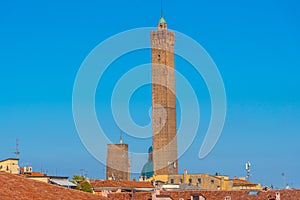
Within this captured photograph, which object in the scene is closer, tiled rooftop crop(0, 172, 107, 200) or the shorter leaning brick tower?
tiled rooftop crop(0, 172, 107, 200)

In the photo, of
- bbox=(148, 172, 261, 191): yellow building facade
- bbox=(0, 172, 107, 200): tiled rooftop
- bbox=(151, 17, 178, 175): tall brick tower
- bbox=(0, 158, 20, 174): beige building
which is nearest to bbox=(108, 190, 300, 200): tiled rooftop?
bbox=(0, 158, 20, 174): beige building

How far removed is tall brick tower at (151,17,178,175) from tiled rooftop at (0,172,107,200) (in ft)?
249

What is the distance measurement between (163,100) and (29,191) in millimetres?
82261

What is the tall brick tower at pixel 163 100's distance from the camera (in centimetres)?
10412

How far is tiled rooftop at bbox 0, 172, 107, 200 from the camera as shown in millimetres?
24078

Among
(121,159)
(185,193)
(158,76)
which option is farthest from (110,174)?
(185,193)

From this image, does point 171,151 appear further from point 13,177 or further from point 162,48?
point 13,177

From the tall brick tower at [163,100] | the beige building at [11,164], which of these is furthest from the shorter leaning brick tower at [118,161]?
the beige building at [11,164]

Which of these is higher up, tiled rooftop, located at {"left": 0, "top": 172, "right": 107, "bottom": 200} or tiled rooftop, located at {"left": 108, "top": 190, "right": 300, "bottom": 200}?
tiled rooftop, located at {"left": 108, "top": 190, "right": 300, "bottom": 200}

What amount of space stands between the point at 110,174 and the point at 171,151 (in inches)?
416

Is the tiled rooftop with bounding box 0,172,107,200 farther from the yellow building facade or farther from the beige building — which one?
the yellow building facade

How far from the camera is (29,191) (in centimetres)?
2497

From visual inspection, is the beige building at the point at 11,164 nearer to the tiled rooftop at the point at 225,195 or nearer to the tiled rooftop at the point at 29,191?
the tiled rooftop at the point at 225,195

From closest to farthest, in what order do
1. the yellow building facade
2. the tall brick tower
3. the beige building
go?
the beige building → the yellow building facade → the tall brick tower
